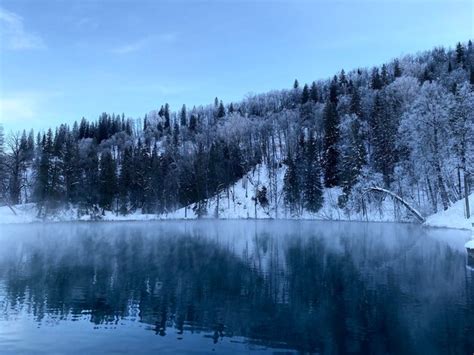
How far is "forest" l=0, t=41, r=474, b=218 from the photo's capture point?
207 ft

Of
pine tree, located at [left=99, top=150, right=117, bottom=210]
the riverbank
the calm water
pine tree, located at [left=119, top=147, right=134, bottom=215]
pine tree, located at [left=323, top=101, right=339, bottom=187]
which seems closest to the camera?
the calm water

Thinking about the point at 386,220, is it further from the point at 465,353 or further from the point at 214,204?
the point at 465,353

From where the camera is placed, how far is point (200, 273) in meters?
28.6

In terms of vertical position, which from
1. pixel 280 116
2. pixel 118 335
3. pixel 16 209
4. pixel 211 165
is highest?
pixel 280 116

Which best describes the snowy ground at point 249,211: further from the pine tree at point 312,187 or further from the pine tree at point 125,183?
the pine tree at point 125,183

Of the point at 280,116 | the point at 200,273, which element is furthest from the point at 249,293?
the point at 280,116

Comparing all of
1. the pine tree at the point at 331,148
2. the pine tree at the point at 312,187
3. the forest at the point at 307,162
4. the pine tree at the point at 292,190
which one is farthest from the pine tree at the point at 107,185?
the pine tree at the point at 331,148

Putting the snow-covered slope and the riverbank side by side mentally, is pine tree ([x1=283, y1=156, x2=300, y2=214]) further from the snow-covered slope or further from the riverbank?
the riverbank

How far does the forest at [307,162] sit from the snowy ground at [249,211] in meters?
1.38

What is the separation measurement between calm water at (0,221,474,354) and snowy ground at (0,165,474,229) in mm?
46540

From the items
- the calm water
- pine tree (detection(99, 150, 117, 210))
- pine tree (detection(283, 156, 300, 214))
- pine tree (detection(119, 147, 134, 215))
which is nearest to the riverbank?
pine tree (detection(99, 150, 117, 210))

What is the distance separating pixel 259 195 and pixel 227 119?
7479 centimetres

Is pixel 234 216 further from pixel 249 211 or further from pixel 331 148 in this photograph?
pixel 331 148

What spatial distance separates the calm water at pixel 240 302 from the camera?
15.3 meters
